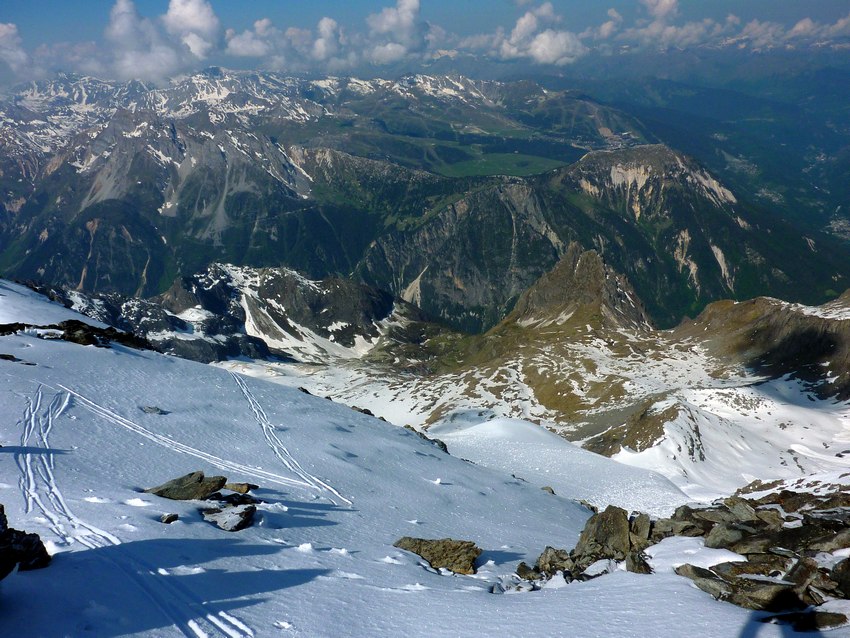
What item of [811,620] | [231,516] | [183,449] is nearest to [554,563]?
[811,620]

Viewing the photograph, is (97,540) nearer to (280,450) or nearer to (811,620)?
(280,450)

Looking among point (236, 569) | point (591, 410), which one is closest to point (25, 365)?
point (236, 569)

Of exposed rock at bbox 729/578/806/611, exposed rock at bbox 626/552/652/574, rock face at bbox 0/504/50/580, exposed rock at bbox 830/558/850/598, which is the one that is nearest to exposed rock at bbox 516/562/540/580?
exposed rock at bbox 626/552/652/574

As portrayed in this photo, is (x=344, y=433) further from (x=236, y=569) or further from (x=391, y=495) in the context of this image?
(x=236, y=569)

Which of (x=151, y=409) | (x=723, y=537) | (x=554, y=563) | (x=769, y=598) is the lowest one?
(x=554, y=563)

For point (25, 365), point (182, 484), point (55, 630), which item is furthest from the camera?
point (25, 365)
